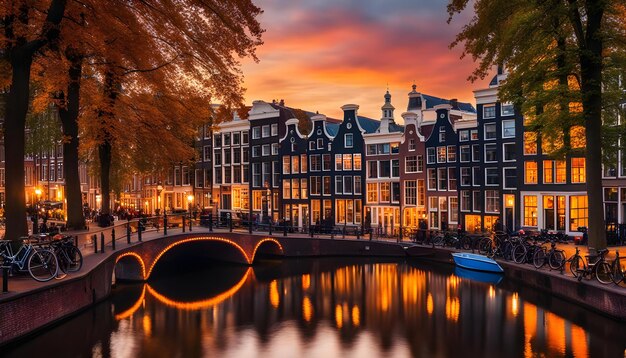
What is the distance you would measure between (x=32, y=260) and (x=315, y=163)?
118ft

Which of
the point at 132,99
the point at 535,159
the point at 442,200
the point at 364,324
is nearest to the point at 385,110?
the point at 442,200

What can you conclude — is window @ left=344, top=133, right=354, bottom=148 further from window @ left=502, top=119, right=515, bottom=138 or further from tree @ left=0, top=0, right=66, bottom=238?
tree @ left=0, top=0, right=66, bottom=238

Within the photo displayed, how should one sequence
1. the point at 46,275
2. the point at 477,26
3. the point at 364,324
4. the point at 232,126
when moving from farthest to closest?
1. the point at 232,126
2. the point at 477,26
3. the point at 364,324
4. the point at 46,275

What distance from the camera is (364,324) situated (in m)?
22.4

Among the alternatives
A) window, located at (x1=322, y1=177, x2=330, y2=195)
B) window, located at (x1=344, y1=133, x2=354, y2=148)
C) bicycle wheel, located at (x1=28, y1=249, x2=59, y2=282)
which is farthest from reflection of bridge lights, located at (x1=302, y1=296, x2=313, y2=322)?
window, located at (x1=344, y1=133, x2=354, y2=148)

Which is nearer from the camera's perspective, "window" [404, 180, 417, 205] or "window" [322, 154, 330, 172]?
"window" [404, 180, 417, 205]

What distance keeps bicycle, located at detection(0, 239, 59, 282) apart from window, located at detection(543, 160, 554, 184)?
110ft

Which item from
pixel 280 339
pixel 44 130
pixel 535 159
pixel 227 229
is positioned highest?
pixel 44 130

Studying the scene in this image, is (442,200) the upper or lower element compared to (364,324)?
upper

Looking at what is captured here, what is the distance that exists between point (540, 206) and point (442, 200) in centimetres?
783

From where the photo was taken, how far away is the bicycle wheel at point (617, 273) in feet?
65.7

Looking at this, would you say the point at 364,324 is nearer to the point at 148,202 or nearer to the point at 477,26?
the point at 477,26

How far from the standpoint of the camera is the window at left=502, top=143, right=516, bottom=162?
1668 inches

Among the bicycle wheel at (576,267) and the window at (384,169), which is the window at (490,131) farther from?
the bicycle wheel at (576,267)
